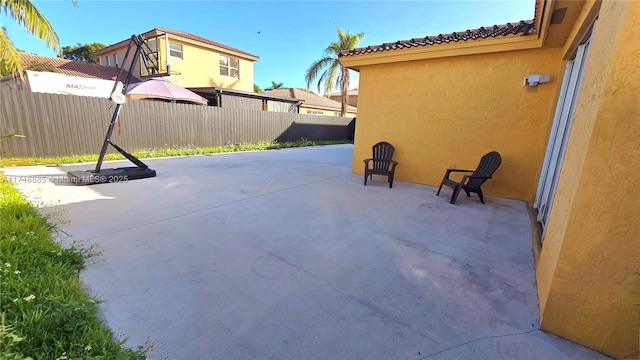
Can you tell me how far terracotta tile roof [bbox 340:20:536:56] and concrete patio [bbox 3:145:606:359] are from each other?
9.84 ft

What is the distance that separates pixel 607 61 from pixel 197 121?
11.8m

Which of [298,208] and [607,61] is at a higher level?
[607,61]

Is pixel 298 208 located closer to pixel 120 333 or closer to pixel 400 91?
pixel 120 333

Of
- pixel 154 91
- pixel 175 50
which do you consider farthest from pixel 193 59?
pixel 154 91

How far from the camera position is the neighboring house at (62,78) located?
1089 centimetres

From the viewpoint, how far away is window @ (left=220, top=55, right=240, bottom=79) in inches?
691

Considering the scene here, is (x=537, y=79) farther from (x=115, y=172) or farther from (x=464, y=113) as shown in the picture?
(x=115, y=172)

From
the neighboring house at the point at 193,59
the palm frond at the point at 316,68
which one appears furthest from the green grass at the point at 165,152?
the palm frond at the point at 316,68

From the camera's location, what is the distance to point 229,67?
18.0 meters

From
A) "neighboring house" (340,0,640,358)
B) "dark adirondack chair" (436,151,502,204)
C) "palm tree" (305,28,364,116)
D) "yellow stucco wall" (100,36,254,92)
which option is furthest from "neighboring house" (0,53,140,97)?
"dark adirondack chair" (436,151,502,204)

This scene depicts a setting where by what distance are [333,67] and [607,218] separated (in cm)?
1828

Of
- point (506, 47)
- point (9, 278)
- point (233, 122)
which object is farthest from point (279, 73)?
point (9, 278)

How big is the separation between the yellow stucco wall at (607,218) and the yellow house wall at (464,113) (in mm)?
3549

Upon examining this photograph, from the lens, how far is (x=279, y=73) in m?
32.7
